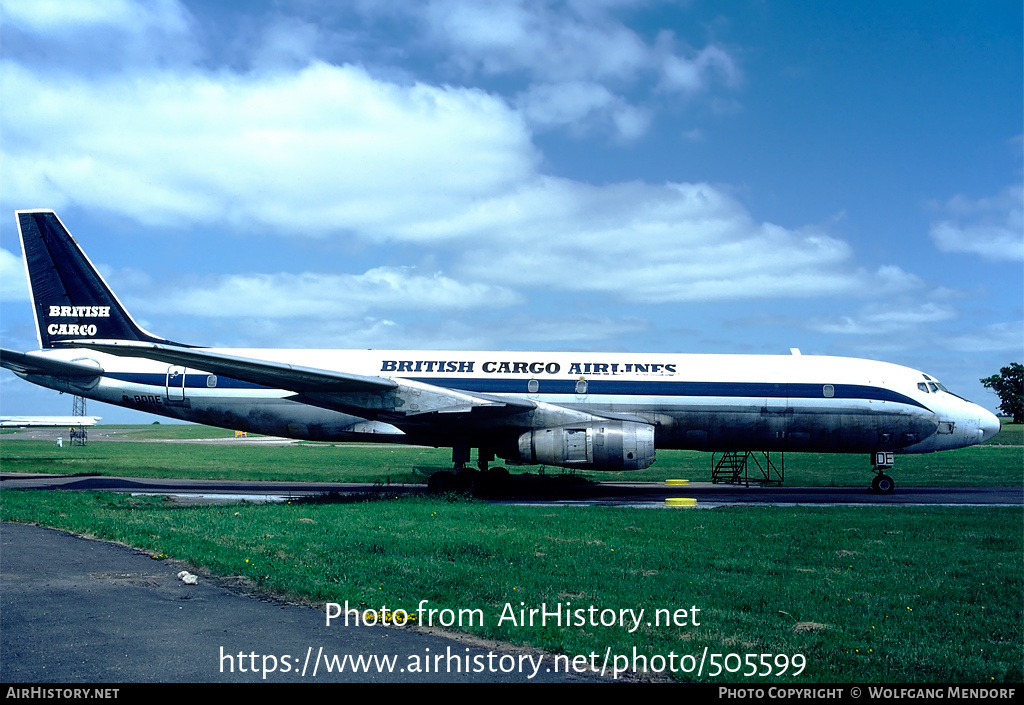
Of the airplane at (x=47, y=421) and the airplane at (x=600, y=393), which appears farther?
the airplane at (x=47, y=421)

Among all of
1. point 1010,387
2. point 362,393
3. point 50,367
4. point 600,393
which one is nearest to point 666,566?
point 362,393

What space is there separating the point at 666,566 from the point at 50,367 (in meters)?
20.0

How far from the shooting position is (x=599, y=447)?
17.6 m

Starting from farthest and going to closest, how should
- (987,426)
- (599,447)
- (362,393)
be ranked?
(987,426), (362,393), (599,447)

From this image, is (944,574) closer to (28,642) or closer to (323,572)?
(323,572)

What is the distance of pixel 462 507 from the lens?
1543 centimetres

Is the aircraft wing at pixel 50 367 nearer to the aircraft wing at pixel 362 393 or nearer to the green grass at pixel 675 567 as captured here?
the aircraft wing at pixel 362 393

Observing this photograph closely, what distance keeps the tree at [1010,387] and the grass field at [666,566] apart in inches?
3620

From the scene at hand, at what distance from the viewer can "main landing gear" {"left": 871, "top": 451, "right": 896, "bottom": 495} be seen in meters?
20.3

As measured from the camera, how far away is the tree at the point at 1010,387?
292 feet

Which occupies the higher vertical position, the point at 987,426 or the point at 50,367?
the point at 50,367

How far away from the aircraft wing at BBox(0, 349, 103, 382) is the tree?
3994 inches

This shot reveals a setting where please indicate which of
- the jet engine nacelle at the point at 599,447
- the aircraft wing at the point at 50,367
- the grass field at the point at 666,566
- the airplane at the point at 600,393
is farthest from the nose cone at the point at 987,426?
the aircraft wing at the point at 50,367

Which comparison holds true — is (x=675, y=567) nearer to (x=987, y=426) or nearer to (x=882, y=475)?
(x=882, y=475)
